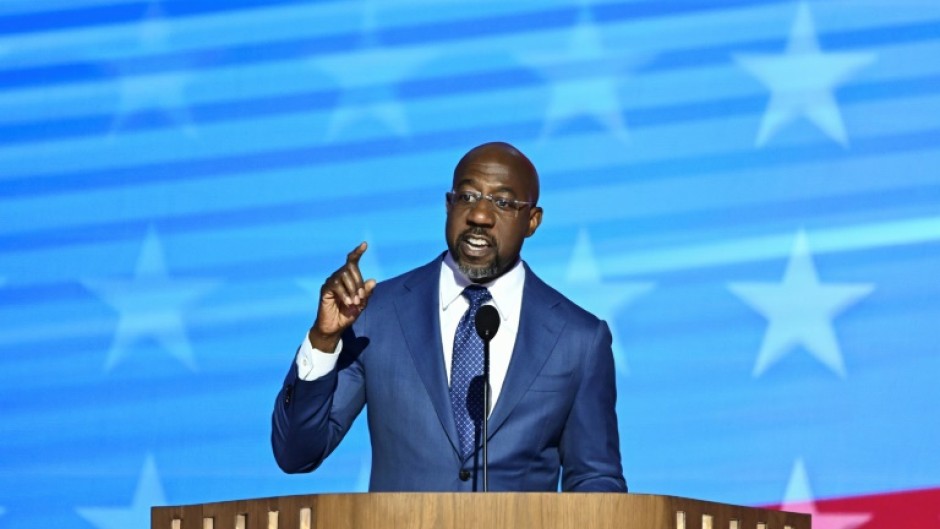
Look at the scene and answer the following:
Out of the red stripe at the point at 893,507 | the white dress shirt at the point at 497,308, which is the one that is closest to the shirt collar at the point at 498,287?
the white dress shirt at the point at 497,308

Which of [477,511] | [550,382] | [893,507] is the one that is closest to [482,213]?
[550,382]

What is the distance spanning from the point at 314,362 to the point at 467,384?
362 millimetres

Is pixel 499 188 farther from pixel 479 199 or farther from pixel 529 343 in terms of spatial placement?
pixel 529 343

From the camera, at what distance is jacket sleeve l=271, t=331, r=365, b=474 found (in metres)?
3.37

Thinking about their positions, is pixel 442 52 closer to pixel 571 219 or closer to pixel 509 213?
pixel 571 219

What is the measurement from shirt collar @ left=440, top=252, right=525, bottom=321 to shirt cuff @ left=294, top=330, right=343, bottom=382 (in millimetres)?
389

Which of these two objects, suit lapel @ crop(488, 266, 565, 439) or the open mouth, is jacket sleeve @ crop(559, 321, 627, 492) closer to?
suit lapel @ crop(488, 266, 565, 439)

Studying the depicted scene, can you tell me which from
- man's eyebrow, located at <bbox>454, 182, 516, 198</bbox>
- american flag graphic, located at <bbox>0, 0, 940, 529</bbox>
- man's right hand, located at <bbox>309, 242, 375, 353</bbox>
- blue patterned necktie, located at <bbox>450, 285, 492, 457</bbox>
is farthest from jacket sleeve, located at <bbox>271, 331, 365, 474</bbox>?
american flag graphic, located at <bbox>0, 0, 940, 529</bbox>

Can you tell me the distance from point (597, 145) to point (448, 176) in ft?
1.45

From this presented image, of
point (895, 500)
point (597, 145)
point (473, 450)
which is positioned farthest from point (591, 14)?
point (473, 450)

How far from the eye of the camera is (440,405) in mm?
3480

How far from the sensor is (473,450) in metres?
3.46

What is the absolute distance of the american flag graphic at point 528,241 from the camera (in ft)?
15.7

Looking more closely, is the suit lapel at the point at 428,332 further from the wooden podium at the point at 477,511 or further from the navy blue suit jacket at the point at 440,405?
the wooden podium at the point at 477,511
